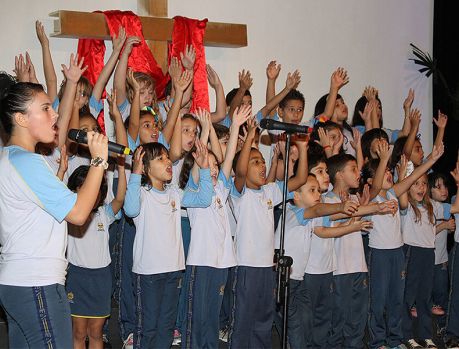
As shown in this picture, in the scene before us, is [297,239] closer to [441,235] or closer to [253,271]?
[253,271]

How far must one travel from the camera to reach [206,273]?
13.5ft

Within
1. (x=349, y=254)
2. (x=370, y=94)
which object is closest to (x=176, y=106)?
(x=349, y=254)

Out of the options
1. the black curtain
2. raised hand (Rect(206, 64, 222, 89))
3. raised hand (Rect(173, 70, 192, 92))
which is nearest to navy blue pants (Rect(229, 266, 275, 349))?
raised hand (Rect(173, 70, 192, 92))

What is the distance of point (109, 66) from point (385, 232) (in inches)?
78.0

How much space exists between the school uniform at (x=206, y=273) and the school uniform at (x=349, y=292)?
77cm

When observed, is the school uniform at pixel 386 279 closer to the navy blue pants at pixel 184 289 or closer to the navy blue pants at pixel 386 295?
the navy blue pants at pixel 386 295

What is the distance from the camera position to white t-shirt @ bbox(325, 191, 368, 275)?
4602 millimetres

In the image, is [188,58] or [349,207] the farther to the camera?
[188,58]

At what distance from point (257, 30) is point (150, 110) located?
5.87 ft

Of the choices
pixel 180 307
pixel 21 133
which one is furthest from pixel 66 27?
pixel 21 133

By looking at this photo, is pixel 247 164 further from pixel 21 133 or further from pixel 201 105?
pixel 21 133

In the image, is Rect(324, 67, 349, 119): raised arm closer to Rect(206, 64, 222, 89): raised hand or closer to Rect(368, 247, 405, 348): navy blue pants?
Rect(206, 64, 222, 89): raised hand

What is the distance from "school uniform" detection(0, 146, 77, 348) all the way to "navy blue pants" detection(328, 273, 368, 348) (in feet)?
7.54

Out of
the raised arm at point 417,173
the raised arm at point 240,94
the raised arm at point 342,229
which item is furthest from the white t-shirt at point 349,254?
the raised arm at point 240,94
